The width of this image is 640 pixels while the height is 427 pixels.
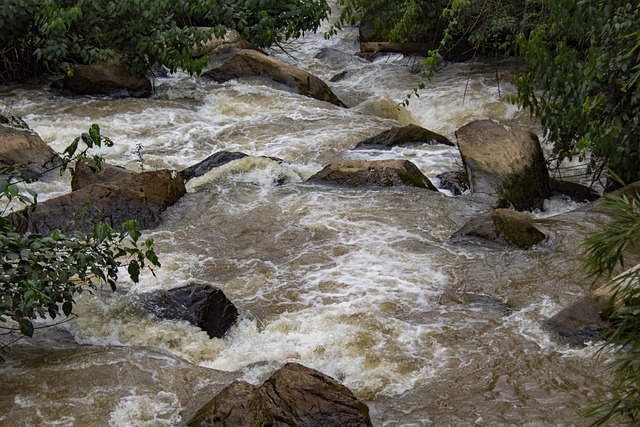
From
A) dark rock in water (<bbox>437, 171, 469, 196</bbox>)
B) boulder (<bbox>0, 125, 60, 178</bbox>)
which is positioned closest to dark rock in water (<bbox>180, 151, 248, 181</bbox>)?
boulder (<bbox>0, 125, 60, 178</bbox>)

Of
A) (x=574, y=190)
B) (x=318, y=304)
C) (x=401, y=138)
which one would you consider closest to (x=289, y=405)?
(x=318, y=304)

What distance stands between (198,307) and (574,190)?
4379 mm

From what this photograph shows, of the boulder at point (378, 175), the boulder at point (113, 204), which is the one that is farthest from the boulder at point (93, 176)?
the boulder at point (378, 175)

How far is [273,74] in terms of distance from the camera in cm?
1252

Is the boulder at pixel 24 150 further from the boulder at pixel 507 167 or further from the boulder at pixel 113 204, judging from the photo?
the boulder at pixel 507 167

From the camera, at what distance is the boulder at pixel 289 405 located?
14.6 ft

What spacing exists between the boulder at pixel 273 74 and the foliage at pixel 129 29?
0.38m

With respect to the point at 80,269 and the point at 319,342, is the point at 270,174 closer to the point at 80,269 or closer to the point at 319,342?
the point at 319,342

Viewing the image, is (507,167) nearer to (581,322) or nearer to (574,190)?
(574,190)

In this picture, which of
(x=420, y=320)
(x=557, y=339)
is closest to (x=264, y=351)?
(x=420, y=320)

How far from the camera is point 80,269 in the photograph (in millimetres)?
4961

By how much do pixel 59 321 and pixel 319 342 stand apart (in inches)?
71.9

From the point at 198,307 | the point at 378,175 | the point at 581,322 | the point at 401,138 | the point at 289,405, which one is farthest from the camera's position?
the point at 401,138

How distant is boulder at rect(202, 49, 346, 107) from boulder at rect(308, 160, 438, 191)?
3.55 m
